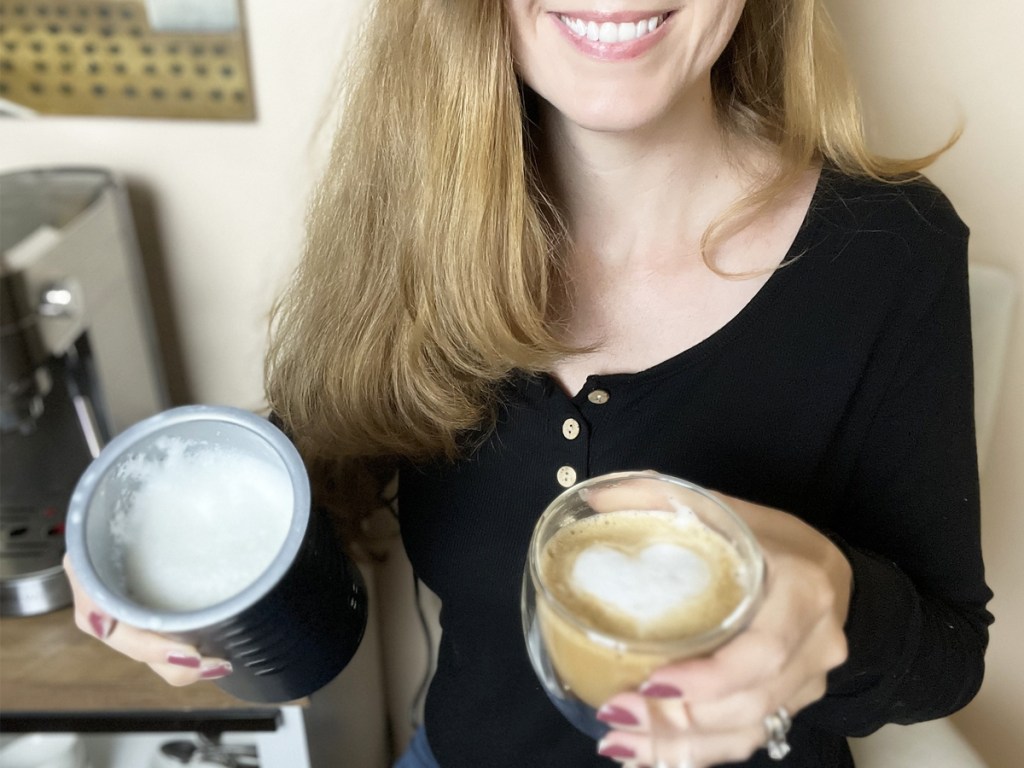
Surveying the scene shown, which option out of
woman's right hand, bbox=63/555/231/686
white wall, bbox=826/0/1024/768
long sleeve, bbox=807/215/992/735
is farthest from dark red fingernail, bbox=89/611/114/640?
white wall, bbox=826/0/1024/768

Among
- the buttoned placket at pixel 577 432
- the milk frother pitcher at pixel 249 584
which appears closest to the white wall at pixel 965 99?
the buttoned placket at pixel 577 432

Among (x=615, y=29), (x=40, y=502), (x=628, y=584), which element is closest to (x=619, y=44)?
(x=615, y=29)

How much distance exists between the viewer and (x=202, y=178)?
105cm

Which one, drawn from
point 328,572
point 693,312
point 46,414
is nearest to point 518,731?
point 328,572

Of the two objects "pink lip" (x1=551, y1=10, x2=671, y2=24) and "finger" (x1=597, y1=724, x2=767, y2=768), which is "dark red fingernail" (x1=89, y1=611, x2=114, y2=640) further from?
"pink lip" (x1=551, y1=10, x2=671, y2=24)

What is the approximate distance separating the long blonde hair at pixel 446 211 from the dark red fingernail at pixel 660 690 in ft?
1.30

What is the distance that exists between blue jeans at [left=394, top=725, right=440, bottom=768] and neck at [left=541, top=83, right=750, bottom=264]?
2.00ft

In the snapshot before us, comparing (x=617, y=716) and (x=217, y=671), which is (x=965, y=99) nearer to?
(x=617, y=716)

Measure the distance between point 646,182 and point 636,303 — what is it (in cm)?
12

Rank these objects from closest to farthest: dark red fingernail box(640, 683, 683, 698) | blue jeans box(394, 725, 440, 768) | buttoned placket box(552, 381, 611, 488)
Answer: dark red fingernail box(640, 683, 683, 698)
buttoned placket box(552, 381, 611, 488)
blue jeans box(394, 725, 440, 768)

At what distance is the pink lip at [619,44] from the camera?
671mm

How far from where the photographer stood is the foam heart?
1.52 feet

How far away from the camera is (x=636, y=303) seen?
33.3 inches

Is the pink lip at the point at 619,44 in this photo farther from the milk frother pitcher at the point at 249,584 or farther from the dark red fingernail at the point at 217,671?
the dark red fingernail at the point at 217,671
